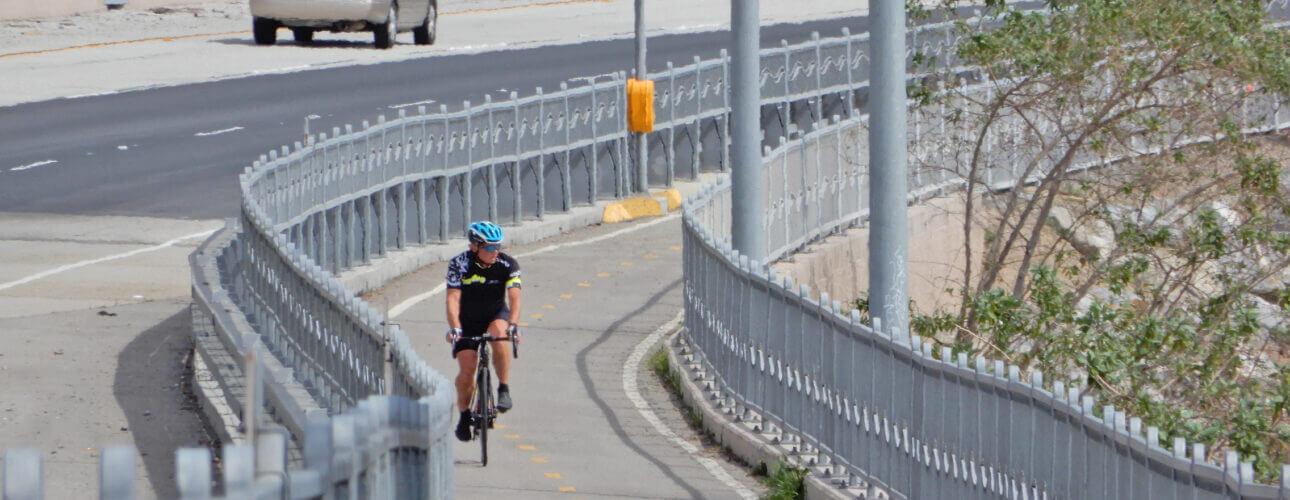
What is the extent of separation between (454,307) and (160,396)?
101 inches

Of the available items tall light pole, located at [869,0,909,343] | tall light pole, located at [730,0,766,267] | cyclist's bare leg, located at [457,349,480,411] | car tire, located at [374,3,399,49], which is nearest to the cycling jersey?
cyclist's bare leg, located at [457,349,480,411]

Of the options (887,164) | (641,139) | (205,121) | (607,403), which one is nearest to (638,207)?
(641,139)

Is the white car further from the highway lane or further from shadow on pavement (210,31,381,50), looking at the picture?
the highway lane

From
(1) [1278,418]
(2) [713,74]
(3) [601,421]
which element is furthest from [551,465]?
(2) [713,74]

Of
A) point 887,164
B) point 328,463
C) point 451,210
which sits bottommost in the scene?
point 451,210

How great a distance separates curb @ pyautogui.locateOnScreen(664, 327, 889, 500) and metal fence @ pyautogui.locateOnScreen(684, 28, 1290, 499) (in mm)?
67

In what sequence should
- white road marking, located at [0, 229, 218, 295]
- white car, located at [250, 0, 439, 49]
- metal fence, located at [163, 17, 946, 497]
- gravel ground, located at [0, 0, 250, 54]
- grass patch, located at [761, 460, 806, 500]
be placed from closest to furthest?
1. metal fence, located at [163, 17, 946, 497]
2. grass patch, located at [761, 460, 806, 500]
3. white road marking, located at [0, 229, 218, 295]
4. white car, located at [250, 0, 439, 49]
5. gravel ground, located at [0, 0, 250, 54]

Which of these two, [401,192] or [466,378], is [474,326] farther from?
[401,192]

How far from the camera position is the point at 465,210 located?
21.0 metres

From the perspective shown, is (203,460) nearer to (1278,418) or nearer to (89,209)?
(1278,418)

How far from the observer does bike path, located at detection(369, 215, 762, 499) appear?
11727 mm

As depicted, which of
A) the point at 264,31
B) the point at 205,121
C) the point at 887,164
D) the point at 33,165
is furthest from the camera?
the point at 264,31

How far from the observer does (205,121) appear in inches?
1187

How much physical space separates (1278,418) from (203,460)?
11.4m
